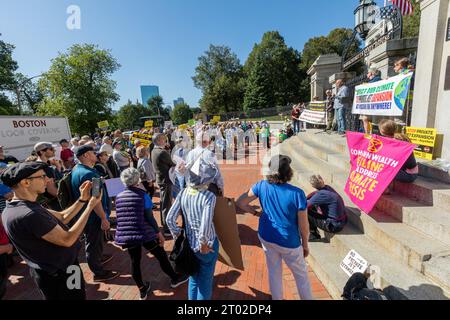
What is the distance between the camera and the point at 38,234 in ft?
5.88

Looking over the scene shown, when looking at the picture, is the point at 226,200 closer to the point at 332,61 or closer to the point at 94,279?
the point at 94,279

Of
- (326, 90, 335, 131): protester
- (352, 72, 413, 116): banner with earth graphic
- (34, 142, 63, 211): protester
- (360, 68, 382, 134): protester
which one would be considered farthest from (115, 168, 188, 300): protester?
(326, 90, 335, 131): protester

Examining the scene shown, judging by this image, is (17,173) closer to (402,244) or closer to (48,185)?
(48,185)

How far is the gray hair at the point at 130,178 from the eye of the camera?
2805mm

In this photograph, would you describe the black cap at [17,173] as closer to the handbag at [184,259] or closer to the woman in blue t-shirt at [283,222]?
the handbag at [184,259]

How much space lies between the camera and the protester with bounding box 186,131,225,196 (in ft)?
8.23

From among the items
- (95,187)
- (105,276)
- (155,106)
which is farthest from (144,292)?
(155,106)

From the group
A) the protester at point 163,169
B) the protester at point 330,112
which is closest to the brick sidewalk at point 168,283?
the protester at point 163,169

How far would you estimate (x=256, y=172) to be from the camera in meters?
9.43

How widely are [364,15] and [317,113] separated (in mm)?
3666

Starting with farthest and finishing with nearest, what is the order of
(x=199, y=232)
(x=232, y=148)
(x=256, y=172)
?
(x=232, y=148) < (x=256, y=172) < (x=199, y=232)
